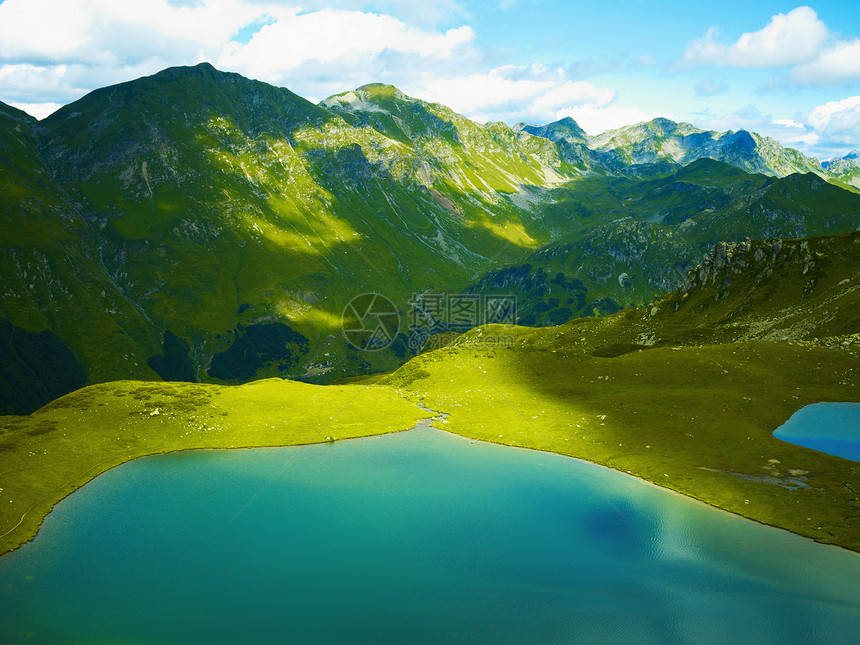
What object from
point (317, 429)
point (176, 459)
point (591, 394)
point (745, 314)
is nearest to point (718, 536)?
point (591, 394)

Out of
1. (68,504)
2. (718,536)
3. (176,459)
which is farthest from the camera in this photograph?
(176,459)

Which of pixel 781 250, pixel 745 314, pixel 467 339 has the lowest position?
pixel 467 339

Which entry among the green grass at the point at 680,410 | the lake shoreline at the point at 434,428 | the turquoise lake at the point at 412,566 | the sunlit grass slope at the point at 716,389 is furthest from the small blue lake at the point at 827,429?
the turquoise lake at the point at 412,566

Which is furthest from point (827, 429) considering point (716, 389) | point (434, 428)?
point (434, 428)

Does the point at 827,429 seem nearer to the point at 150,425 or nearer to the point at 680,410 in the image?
the point at 680,410

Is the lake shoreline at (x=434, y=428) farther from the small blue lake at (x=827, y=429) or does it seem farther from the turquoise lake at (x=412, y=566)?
the small blue lake at (x=827, y=429)

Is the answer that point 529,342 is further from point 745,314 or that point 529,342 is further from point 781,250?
point 781,250
